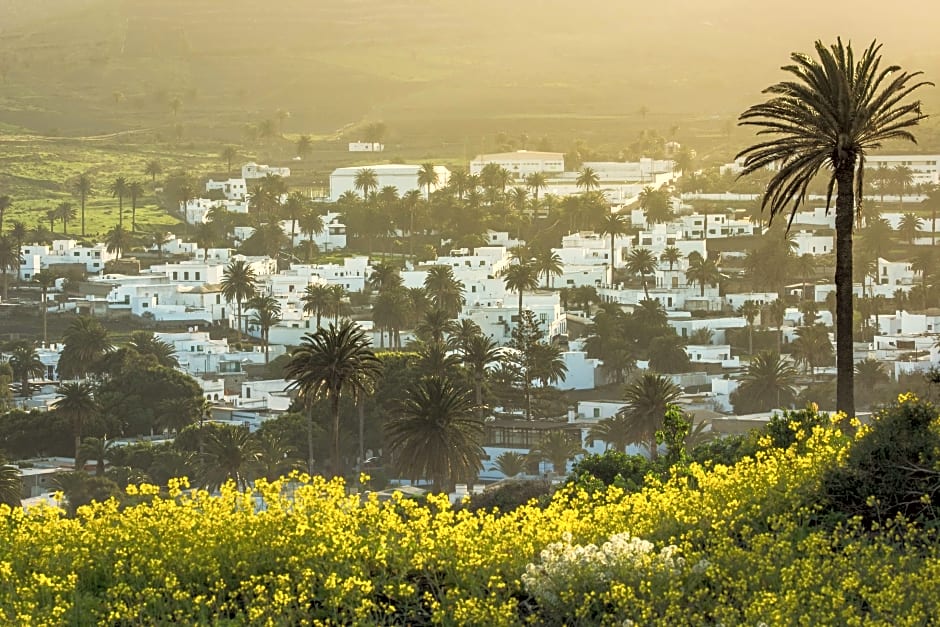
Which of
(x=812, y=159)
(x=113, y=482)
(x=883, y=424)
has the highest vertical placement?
(x=812, y=159)

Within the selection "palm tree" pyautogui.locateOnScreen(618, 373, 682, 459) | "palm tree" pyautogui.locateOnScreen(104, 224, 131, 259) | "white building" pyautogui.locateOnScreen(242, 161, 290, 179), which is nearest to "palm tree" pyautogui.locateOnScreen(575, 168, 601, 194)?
"white building" pyautogui.locateOnScreen(242, 161, 290, 179)

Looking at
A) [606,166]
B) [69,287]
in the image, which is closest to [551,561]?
[69,287]

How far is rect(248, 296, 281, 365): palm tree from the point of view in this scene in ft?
259

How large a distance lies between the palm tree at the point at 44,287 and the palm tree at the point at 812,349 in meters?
32.0

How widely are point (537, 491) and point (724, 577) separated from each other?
17.4 m

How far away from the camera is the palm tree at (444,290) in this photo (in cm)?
8338

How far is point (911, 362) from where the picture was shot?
2749 inches

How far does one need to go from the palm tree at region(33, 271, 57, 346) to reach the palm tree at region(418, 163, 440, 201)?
30.3 metres

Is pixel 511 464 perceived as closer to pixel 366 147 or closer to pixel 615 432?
pixel 615 432

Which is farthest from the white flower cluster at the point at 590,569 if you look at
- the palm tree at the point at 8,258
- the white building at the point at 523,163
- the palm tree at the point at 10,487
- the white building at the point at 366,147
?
the white building at the point at 366,147

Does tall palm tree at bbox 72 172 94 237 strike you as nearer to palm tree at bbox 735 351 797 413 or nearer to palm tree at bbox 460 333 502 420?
palm tree at bbox 460 333 502 420

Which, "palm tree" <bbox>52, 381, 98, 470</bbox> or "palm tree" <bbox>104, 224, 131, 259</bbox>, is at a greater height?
"palm tree" <bbox>104, 224, 131, 259</bbox>

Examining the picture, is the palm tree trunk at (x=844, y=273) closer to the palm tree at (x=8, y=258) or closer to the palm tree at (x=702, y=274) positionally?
the palm tree at (x=702, y=274)

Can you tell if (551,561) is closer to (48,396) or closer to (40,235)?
(48,396)
